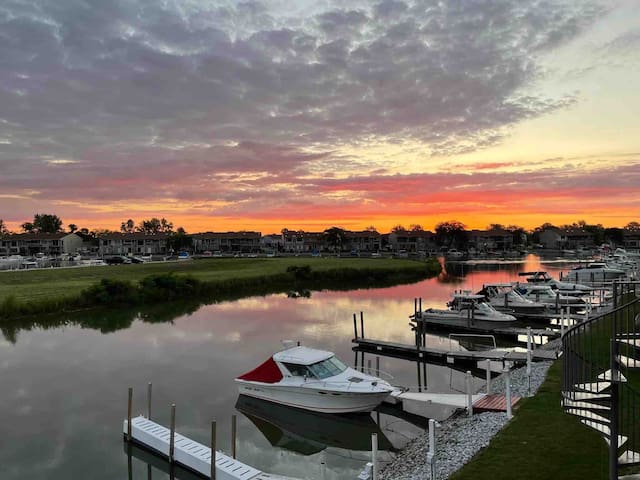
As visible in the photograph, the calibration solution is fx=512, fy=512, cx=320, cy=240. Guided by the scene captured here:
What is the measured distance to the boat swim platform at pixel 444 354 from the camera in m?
24.7

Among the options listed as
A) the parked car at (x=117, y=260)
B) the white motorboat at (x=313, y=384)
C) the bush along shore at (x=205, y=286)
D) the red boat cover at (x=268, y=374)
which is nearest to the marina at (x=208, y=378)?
the white motorboat at (x=313, y=384)

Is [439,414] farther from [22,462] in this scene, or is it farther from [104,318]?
[104,318]

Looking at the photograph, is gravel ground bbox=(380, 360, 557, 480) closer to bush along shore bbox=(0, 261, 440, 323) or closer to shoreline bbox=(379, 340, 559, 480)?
shoreline bbox=(379, 340, 559, 480)

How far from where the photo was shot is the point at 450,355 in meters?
27.7

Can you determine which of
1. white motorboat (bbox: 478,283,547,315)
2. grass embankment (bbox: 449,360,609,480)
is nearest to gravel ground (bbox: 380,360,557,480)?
grass embankment (bbox: 449,360,609,480)

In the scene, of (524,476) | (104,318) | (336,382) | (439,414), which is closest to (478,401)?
(439,414)

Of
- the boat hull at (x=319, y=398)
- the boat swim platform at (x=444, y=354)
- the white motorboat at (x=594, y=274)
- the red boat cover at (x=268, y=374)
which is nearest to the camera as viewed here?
the boat hull at (x=319, y=398)

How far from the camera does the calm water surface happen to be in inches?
674

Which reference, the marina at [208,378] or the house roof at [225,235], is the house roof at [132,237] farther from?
the marina at [208,378]

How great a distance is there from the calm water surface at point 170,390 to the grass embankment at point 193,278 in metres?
6.06

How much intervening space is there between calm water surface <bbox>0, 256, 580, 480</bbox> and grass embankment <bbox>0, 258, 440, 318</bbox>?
606cm

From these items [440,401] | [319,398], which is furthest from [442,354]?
[319,398]

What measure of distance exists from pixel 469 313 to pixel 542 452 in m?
24.1

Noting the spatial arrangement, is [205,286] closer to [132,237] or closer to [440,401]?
[440,401]
